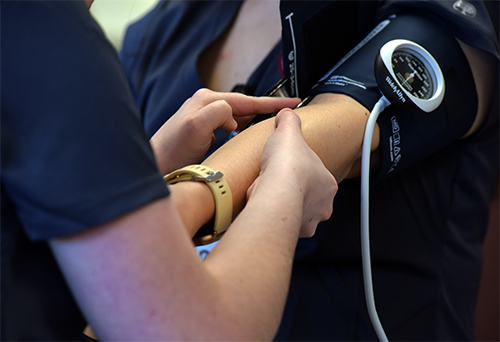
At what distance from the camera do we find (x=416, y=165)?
2.75 ft

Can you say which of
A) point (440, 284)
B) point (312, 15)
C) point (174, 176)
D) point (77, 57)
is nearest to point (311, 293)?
point (440, 284)

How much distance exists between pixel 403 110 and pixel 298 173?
0.99ft

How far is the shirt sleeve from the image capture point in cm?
32

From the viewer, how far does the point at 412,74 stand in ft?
2.28

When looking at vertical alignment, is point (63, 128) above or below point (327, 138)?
above

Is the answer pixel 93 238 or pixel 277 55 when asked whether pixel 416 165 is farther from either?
pixel 93 238

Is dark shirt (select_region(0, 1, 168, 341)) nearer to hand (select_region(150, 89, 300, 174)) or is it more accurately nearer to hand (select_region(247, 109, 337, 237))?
hand (select_region(247, 109, 337, 237))

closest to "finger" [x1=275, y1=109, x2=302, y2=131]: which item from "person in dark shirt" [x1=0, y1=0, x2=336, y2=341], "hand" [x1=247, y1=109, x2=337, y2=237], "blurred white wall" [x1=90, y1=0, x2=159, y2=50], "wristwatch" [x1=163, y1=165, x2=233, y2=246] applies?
"hand" [x1=247, y1=109, x2=337, y2=237]

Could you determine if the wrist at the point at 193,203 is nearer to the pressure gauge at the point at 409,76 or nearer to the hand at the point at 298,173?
the hand at the point at 298,173

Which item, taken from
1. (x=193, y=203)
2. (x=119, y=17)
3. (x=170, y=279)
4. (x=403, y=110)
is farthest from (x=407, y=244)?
(x=119, y=17)

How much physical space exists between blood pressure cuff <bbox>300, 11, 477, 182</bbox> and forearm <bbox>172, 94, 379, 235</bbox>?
0.09 feet

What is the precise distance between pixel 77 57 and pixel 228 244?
0.22m

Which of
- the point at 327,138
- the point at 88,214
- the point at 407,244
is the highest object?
the point at 88,214

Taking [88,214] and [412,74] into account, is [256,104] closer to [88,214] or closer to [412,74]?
[412,74]
